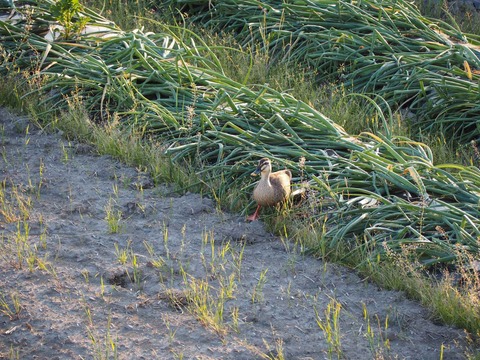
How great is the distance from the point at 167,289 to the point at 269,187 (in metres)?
1.03

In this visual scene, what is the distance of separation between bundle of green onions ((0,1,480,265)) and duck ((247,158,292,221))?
0.21 meters

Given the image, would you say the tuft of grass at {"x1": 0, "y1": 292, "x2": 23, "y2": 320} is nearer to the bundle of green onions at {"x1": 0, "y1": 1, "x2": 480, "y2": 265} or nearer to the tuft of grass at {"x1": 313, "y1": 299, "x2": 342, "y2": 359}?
the tuft of grass at {"x1": 313, "y1": 299, "x2": 342, "y2": 359}

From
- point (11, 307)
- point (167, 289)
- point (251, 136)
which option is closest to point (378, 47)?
point (251, 136)

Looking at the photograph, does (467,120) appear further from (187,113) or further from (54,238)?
(54,238)

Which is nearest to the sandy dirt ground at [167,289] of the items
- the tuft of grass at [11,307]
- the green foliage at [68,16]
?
the tuft of grass at [11,307]

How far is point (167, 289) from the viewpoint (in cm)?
434

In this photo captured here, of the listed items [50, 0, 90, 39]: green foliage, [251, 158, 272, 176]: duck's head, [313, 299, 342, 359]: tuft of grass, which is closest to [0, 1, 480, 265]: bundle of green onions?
[50, 0, 90, 39]: green foliage

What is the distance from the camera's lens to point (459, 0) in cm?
1023

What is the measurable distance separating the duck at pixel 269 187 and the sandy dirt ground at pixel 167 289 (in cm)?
20

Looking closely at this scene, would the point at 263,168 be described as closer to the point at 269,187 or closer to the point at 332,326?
the point at 269,187

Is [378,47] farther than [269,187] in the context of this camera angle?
Yes

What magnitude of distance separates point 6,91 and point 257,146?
2.37 metres

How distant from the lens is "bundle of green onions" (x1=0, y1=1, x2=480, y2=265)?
16.0 feet

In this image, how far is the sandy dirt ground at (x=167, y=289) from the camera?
3.89 metres
